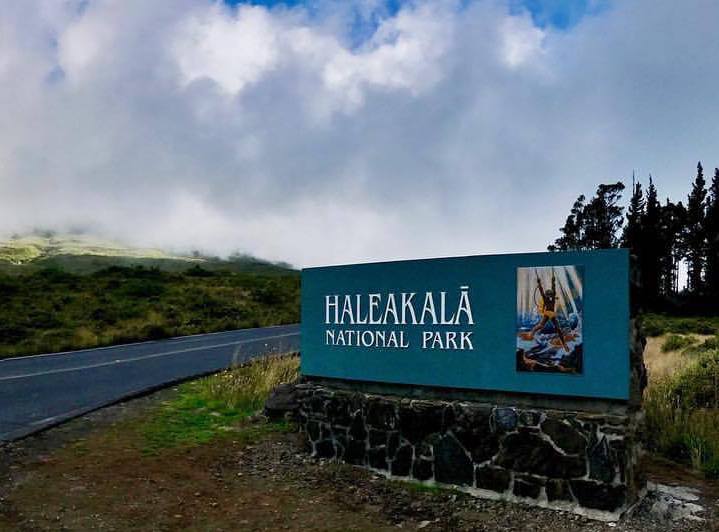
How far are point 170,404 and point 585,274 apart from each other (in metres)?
7.07

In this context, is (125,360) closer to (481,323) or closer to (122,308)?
(481,323)

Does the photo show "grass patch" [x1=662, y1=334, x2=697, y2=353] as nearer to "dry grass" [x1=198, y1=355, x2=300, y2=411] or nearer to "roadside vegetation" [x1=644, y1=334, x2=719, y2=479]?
"roadside vegetation" [x1=644, y1=334, x2=719, y2=479]

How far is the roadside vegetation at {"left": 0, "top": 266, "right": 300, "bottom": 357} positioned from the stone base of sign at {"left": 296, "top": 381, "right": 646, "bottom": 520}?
14.5 meters

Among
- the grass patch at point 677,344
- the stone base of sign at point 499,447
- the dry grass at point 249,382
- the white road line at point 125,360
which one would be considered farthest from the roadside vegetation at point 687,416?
A: the white road line at point 125,360

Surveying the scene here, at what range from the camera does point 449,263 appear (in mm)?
6797

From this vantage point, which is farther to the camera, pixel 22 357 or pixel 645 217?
pixel 645 217

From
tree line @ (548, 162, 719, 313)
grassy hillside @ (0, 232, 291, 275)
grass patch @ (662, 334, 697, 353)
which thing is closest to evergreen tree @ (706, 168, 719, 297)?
tree line @ (548, 162, 719, 313)

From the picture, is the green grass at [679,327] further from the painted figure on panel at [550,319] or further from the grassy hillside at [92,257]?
the grassy hillside at [92,257]

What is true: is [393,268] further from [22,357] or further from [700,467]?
[22,357]

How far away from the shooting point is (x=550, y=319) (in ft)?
20.0

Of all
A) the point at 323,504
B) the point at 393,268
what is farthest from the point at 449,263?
the point at 323,504

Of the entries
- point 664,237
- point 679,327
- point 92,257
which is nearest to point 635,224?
point 664,237

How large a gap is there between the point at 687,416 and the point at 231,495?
5.61 m

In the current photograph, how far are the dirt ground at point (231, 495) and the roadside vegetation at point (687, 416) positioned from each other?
33 cm
